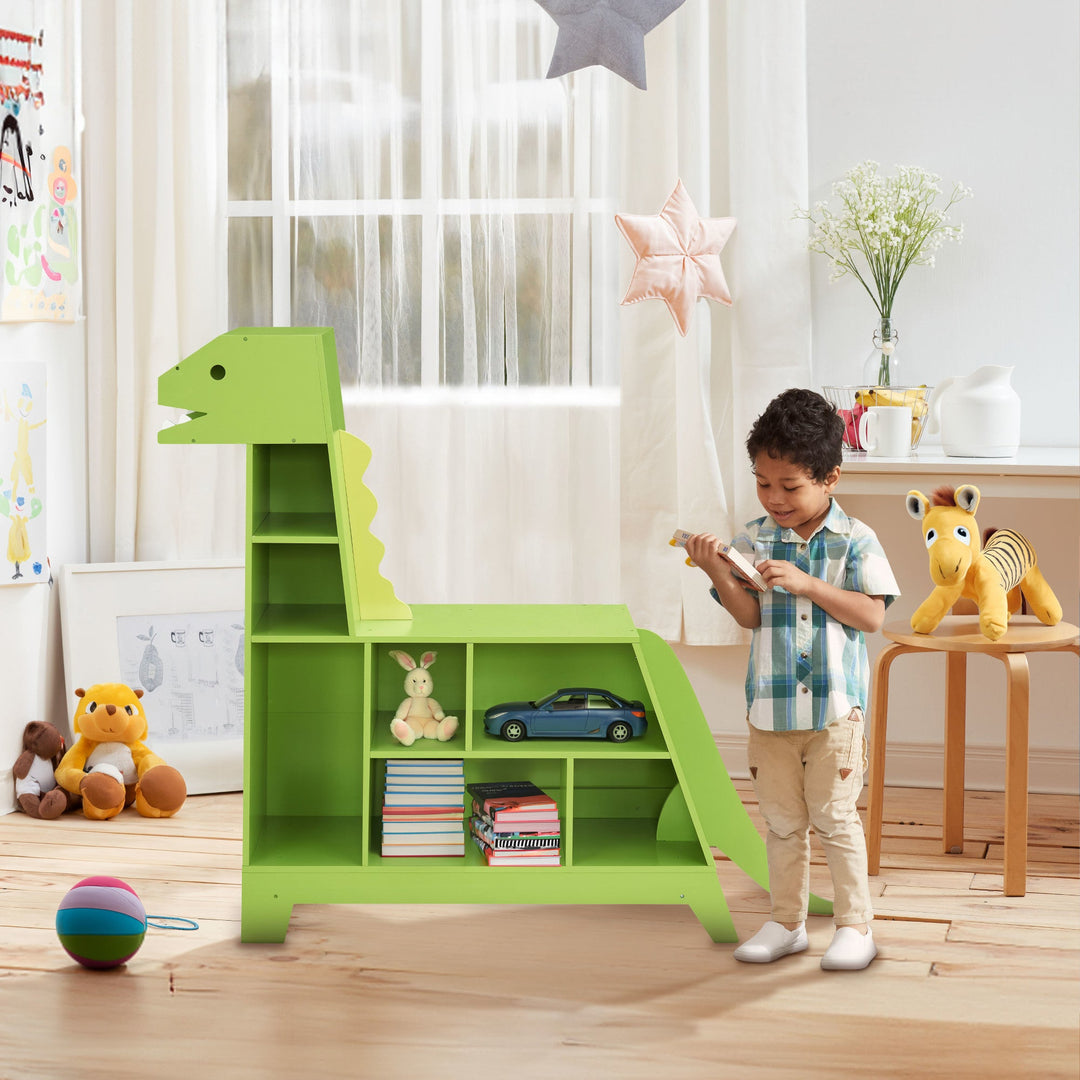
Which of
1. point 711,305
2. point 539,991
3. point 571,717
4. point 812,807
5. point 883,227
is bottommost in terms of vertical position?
point 539,991

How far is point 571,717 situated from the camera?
212cm

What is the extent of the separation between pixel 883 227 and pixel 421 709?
4.83 feet

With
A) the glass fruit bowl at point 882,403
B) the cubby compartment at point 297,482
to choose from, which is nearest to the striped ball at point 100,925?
the cubby compartment at point 297,482

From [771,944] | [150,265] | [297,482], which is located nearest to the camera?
[771,944]

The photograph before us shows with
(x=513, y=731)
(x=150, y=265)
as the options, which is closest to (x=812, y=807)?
(x=513, y=731)

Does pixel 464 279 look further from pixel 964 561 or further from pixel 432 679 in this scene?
pixel 964 561

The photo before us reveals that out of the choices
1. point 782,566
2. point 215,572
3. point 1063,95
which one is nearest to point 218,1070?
point 782,566

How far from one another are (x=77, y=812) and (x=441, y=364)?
1321 millimetres

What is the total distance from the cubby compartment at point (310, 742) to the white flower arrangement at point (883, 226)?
4.80ft

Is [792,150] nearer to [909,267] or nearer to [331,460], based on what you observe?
[909,267]

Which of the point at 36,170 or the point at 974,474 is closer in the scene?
the point at 974,474

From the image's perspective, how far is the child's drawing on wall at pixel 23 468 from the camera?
2.82m

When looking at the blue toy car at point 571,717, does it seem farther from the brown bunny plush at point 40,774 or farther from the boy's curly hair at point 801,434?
the brown bunny plush at point 40,774

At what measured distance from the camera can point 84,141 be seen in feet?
10.2
